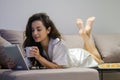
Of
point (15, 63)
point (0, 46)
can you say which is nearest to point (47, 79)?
point (15, 63)

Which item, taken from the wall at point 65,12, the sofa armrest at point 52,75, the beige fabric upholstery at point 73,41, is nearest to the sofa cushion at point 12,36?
the wall at point 65,12

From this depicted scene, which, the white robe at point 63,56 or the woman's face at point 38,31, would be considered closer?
the white robe at point 63,56

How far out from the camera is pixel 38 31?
80.0 inches

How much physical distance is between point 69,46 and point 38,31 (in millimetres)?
762

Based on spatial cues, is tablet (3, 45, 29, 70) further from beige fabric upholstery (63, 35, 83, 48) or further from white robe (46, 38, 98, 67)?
beige fabric upholstery (63, 35, 83, 48)

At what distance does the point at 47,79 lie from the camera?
4.98 feet

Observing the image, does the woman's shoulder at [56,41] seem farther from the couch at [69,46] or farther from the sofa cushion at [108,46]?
the sofa cushion at [108,46]

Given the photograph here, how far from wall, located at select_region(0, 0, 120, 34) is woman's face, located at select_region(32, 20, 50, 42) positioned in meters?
0.92

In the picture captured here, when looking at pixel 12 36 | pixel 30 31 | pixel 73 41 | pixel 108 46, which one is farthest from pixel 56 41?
pixel 108 46

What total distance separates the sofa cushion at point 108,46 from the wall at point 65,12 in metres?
0.22

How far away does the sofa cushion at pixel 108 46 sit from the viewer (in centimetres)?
277

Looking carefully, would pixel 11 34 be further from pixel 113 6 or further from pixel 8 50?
pixel 113 6

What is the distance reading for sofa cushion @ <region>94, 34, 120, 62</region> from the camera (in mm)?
2770

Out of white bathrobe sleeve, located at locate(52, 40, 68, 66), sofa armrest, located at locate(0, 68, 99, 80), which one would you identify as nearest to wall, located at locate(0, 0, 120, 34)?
white bathrobe sleeve, located at locate(52, 40, 68, 66)
